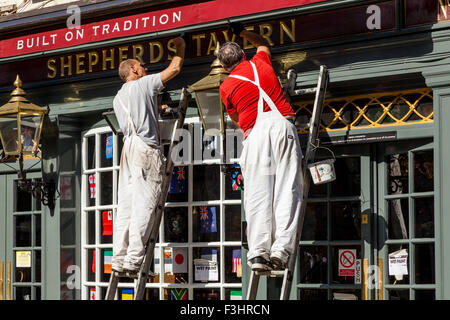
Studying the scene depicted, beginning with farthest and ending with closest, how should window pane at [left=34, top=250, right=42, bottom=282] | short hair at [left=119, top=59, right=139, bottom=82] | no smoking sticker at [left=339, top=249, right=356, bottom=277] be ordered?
1. window pane at [left=34, top=250, right=42, bottom=282]
2. short hair at [left=119, top=59, right=139, bottom=82]
3. no smoking sticker at [left=339, top=249, right=356, bottom=277]

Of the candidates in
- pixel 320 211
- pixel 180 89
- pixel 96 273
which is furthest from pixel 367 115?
pixel 96 273

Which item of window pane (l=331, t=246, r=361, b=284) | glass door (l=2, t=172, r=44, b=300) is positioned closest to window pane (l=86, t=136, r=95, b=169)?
glass door (l=2, t=172, r=44, b=300)

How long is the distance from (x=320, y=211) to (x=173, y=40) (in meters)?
2.14

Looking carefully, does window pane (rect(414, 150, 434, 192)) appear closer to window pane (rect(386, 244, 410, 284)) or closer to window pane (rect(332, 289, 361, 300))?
window pane (rect(386, 244, 410, 284))

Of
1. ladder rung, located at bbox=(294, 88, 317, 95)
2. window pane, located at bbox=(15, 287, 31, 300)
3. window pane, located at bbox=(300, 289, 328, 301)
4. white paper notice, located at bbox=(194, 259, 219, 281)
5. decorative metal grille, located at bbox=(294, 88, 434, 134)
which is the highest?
ladder rung, located at bbox=(294, 88, 317, 95)

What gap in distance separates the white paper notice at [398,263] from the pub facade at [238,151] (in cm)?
1

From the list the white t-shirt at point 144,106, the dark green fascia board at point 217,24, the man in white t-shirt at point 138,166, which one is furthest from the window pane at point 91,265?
the dark green fascia board at point 217,24

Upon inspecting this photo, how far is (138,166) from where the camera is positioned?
8.36 metres

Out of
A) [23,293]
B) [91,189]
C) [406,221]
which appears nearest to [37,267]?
[23,293]

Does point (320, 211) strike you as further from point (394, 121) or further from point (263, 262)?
point (263, 262)

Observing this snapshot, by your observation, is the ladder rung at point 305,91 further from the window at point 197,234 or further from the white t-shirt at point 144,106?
the white t-shirt at point 144,106

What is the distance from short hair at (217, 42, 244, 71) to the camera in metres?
7.71

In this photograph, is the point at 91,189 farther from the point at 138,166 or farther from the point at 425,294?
the point at 425,294

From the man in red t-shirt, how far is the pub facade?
30.5 inches
